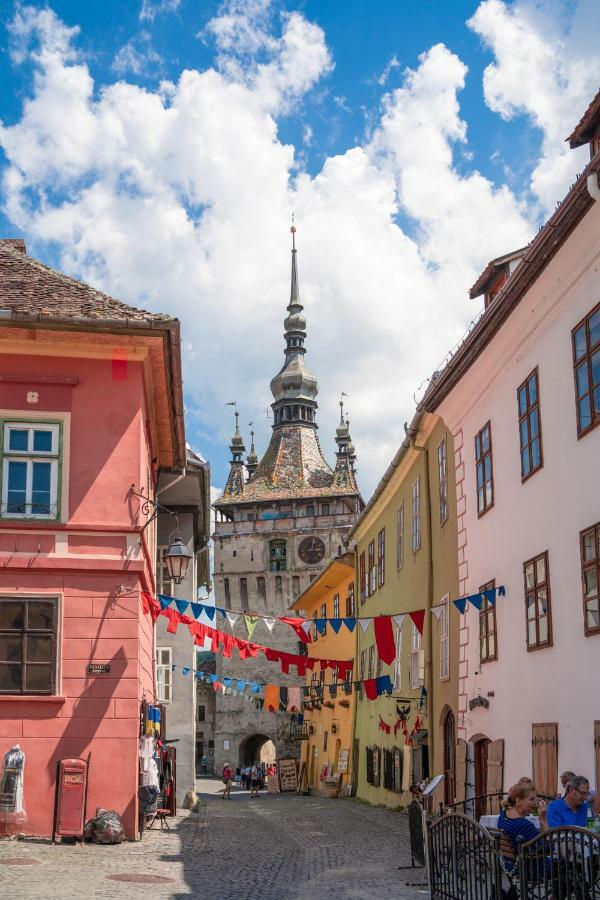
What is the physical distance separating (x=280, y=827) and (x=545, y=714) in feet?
38.0

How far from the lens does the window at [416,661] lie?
2470 cm

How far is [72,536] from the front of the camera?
51.5 feet

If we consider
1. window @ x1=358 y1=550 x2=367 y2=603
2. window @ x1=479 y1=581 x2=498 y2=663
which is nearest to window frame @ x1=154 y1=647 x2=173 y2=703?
window @ x1=358 y1=550 x2=367 y2=603

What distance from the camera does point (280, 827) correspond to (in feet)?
80.8

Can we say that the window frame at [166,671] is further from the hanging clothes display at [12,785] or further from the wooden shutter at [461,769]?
the hanging clothes display at [12,785]

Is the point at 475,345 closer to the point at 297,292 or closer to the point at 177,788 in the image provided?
the point at 177,788

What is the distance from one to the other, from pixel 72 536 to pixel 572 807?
27.4 feet

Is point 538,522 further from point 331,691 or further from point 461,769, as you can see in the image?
point 331,691

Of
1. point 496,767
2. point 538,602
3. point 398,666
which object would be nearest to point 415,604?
point 398,666

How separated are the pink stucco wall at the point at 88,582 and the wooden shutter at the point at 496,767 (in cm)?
541

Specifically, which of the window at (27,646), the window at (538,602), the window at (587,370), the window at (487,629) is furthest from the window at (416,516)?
the window at (27,646)

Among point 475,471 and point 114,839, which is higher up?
point 475,471

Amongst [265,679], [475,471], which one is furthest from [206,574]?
[265,679]

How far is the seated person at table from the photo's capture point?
9.15 metres
